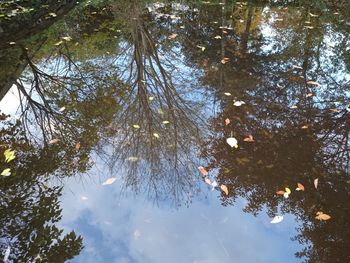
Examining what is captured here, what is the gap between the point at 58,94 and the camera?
17.3 ft

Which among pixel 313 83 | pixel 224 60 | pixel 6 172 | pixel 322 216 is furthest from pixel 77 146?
pixel 313 83

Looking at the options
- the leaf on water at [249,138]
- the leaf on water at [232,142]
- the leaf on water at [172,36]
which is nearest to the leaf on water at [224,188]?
the leaf on water at [232,142]

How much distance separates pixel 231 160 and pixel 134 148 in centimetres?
113

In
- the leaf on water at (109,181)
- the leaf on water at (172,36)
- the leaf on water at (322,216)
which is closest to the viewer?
the leaf on water at (322,216)

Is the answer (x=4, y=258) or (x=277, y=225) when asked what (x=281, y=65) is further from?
(x=4, y=258)

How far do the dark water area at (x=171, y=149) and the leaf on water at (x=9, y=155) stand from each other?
1 cm

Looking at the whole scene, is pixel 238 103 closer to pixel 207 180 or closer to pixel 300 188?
pixel 207 180

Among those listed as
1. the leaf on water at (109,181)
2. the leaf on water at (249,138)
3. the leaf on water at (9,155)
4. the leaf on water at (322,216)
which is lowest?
the leaf on water at (322,216)

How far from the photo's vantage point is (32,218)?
123 inches

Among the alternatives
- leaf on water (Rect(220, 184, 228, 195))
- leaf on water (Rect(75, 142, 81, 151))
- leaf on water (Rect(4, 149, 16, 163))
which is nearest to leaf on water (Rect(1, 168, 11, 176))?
leaf on water (Rect(4, 149, 16, 163))

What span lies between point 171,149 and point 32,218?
170cm

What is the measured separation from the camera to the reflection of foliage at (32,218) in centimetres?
287

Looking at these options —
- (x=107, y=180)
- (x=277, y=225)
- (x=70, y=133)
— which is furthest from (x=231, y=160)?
(x=70, y=133)

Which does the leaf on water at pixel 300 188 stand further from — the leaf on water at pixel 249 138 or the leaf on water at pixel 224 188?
the leaf on water at pixel 249 138
